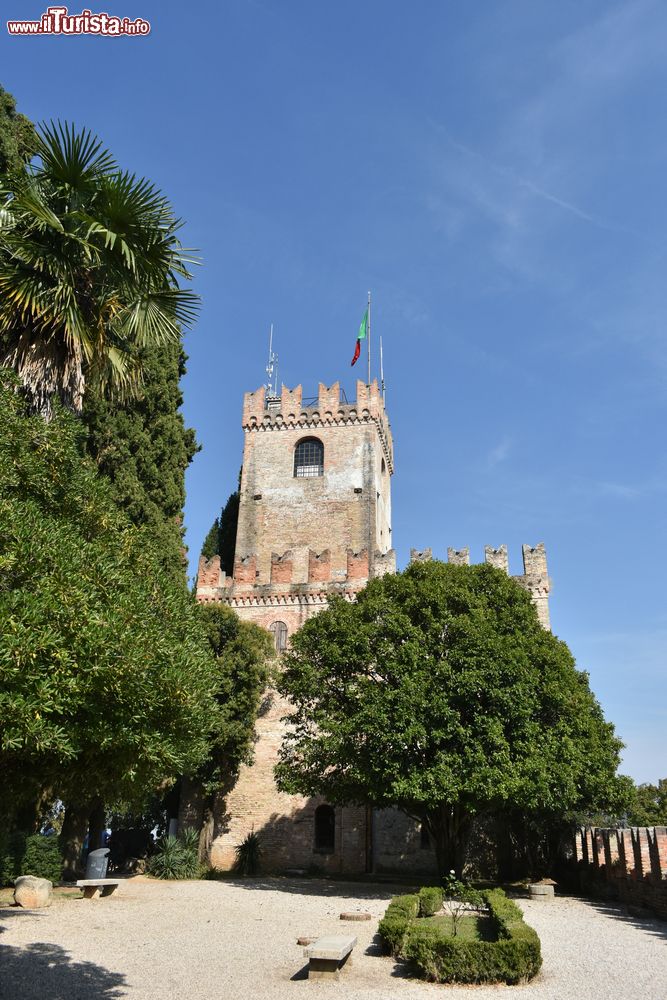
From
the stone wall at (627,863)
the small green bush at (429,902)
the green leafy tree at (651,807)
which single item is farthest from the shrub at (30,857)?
the green leafy tree at (651,807)

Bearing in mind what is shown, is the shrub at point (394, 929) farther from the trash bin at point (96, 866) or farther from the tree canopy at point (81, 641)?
the trash bin at point (96, 866)

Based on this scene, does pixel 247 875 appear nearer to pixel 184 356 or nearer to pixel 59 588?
pixel 184 356

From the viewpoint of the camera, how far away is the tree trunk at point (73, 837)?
65.5 feet

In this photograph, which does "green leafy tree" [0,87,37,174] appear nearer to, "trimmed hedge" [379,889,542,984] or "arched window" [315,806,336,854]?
"trimmed hedge" [379,889,542,984]

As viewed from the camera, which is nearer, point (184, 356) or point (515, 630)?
point (515, 630)

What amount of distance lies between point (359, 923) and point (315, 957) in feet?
16.3

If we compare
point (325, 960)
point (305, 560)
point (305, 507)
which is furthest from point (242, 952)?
point (305, 507)

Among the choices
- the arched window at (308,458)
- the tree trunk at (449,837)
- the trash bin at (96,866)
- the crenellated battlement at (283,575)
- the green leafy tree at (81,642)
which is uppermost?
the arched window at (308,458)

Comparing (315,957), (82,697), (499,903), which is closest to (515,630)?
(499,903)

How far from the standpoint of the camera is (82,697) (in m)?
5.87

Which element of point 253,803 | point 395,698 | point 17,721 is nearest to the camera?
point 17,721

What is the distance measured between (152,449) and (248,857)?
14.6 m

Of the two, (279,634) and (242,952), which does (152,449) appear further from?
(242,952)

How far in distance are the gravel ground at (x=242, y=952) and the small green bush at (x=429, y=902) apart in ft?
3.27
